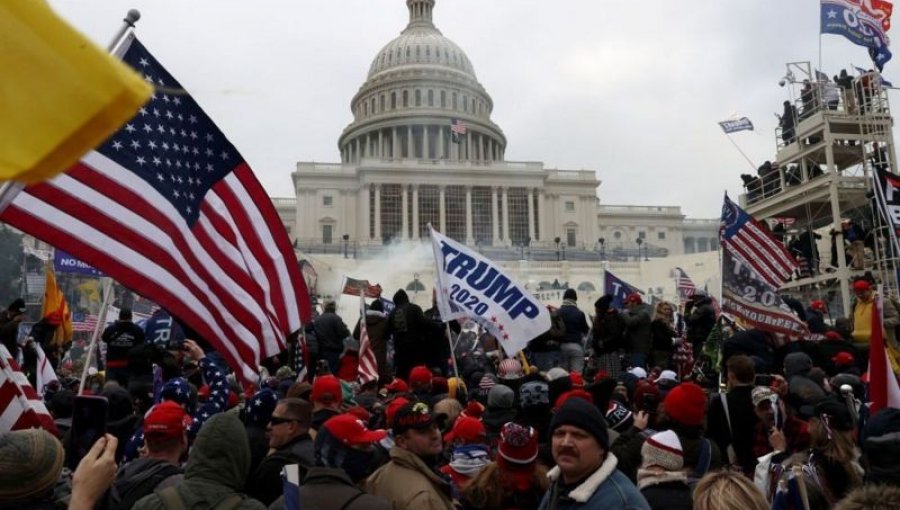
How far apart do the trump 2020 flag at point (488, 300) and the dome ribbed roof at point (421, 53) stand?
264 ft

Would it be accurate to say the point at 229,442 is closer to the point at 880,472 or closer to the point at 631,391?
the point at 880,472

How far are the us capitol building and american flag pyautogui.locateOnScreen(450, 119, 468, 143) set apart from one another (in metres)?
0.12

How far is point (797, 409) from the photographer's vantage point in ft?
17.2

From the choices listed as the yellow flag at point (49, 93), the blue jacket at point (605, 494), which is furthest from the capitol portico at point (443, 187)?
the yellow flag at point (49, 93)

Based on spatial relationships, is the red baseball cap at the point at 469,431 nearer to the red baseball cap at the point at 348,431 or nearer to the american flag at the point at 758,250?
the red baseball cap at the point at 348,431

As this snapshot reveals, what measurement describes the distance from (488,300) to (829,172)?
698 inches

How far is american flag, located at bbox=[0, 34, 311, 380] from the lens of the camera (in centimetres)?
387

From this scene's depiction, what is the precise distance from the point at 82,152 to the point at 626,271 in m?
48.9

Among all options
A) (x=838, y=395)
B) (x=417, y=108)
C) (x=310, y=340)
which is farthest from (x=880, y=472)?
(x=417, y=108)

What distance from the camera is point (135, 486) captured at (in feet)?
10.4

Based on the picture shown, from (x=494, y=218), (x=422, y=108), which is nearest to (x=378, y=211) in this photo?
(x=494, y=218)

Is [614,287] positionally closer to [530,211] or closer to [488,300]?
[488,300]

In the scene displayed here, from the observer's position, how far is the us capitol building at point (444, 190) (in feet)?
225

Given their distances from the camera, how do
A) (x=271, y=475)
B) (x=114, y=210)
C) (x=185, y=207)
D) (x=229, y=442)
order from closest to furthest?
(x=229, y=442)
(x=271, y=475)
(x=114, y=210)
(x=185, y=207)
